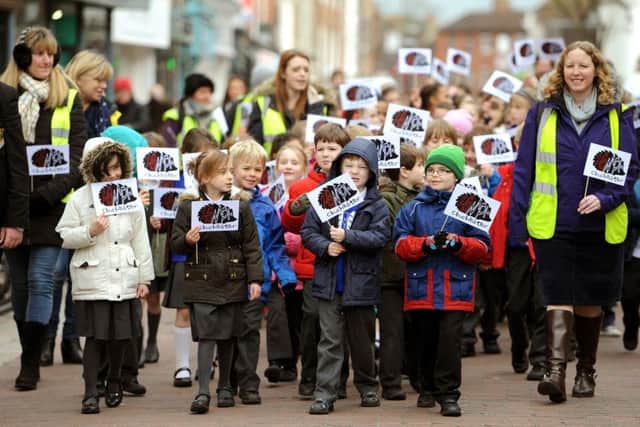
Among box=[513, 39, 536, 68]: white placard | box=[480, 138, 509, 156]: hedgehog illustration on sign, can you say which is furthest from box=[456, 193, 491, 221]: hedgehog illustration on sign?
box=[513, 39, 536, 68]: white placard

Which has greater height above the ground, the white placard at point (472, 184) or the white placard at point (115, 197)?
the white placard at point (472, 184)

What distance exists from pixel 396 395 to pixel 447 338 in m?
0.71

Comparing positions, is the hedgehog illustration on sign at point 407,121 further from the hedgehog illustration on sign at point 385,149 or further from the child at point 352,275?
the child at point 352,275

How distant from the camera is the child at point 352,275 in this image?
8734 mm

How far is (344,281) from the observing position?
8.81m

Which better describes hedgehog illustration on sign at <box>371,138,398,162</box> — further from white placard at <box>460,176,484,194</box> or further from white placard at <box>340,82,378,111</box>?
white placard at <box>340,82,378,111</box>

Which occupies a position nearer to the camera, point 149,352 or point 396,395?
point 396,395

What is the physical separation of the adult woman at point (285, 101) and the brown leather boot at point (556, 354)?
402cm

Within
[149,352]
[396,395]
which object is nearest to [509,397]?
[396,395]

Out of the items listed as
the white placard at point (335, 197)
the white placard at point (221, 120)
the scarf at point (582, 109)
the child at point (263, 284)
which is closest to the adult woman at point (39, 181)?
the child at point (263, 284)

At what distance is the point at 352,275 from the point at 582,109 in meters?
1.70

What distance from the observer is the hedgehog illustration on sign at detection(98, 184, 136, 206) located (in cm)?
886

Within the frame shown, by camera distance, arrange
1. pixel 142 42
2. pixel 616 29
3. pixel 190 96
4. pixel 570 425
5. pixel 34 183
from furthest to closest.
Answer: pixel 616 29 → pixel 142 42 → pixel 190 96 → pixel 34 183 → pixel 570 425

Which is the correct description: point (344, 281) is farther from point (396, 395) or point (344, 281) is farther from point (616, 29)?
point (616, 29)
